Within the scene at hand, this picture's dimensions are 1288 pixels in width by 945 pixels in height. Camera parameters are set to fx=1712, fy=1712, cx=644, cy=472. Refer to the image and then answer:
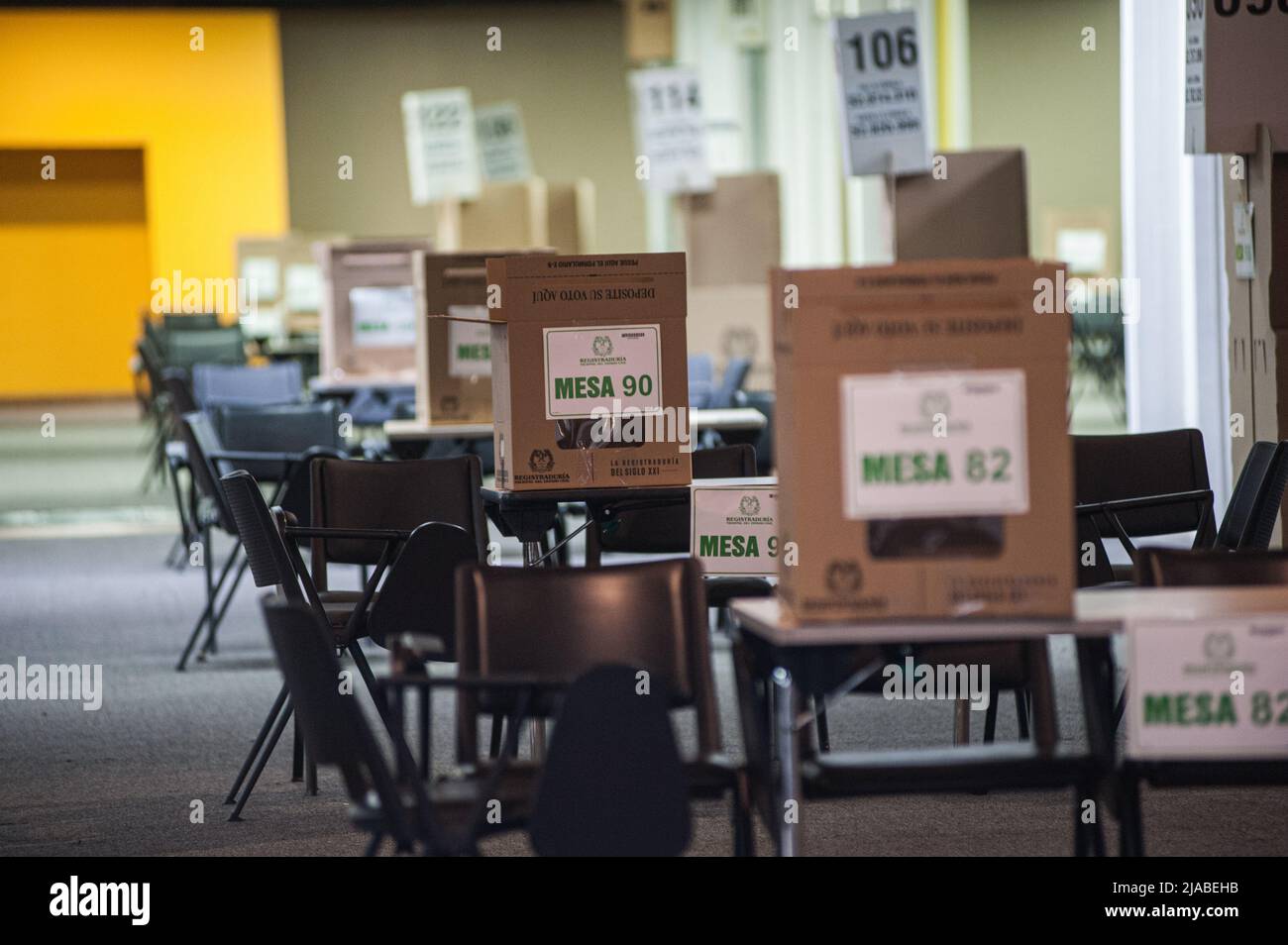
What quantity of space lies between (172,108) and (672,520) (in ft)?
49.9

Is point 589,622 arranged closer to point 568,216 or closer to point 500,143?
point 568,216

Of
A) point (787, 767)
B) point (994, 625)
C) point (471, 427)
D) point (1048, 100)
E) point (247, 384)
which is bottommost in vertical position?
point (787, 767)

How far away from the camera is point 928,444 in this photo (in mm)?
2426

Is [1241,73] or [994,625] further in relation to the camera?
[1241,73]

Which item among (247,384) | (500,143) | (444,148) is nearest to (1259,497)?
(247,384)

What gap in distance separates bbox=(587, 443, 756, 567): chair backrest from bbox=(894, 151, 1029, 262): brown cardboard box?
6.07ft

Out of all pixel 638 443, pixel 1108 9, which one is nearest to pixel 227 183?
pixel 1108 9

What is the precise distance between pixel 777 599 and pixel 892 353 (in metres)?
0.49

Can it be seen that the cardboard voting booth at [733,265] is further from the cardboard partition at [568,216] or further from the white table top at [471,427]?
the white table top at [471,427]

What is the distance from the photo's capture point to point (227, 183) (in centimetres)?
1839

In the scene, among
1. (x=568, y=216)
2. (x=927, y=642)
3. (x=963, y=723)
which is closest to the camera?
(x=927, y=642)

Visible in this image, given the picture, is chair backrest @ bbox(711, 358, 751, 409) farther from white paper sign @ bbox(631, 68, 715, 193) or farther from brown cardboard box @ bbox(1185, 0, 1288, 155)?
brown cardboard box @ bbox(1185, 0, 1288, 155)

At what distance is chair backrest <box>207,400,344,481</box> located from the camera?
6.05 meters

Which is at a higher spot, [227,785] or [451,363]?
[451,363]
